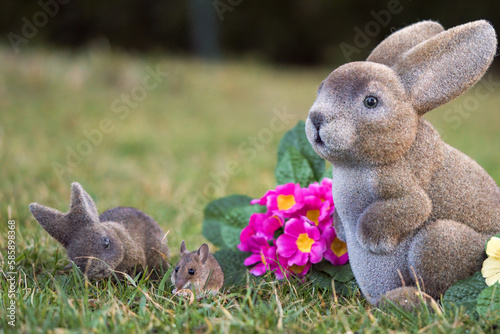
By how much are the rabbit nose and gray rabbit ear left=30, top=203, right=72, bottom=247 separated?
2.79 feet

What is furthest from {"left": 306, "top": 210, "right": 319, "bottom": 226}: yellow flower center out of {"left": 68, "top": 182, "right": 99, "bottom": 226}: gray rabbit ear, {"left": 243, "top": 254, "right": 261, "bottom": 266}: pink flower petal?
{"left": 68, "top": 182, "right": 99, "bottom": 226}: gray rabbit ear

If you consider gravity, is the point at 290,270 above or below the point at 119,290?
below

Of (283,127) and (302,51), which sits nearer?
(283,127)

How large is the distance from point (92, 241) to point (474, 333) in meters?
1.15

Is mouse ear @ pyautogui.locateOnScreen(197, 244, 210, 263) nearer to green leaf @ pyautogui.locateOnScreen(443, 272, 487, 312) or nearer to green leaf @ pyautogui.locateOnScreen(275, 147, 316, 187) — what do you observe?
green leaf @ pyautogui.locateOnScreen(275, 147, 316, 187)

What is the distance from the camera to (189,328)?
4.80ft

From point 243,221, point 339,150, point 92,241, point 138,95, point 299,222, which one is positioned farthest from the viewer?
point 138,95

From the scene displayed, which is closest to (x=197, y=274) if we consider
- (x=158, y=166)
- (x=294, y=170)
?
(x=294, y=170)

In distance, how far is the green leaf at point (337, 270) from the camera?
1.92 metres

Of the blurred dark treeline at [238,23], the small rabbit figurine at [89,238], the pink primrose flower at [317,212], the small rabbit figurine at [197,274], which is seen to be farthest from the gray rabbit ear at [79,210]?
the blurred dark treeline at [238,23]

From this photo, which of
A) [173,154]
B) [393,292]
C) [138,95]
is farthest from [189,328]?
[138,95]

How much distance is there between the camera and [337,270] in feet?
6.39

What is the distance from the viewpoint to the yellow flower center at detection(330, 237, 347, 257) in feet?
6.33

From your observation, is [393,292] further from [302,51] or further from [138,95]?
[302,51]
